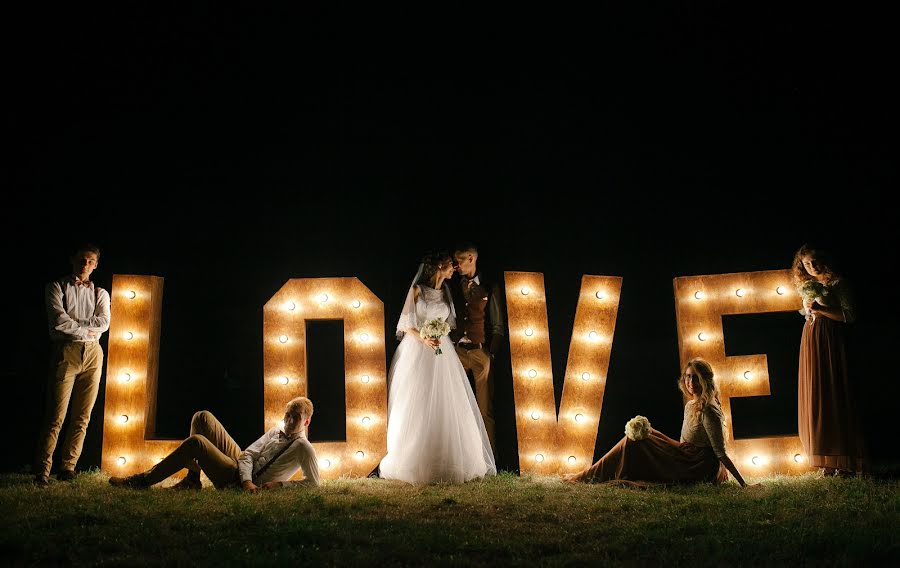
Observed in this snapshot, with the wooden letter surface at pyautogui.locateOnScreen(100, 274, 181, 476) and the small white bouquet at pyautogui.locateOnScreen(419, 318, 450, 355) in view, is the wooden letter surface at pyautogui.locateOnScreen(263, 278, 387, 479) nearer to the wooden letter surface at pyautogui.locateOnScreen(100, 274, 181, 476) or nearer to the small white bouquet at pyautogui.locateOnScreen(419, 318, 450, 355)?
the small white bouquet at pyautogui.locateOnScreen(419, 318, 450, 355)

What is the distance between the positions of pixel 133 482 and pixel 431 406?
2.52 meters

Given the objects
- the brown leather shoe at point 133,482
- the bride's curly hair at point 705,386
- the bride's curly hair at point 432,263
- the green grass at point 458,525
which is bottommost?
the green grass at point 458,525

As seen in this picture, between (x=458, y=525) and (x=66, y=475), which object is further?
(x=66, y=475)

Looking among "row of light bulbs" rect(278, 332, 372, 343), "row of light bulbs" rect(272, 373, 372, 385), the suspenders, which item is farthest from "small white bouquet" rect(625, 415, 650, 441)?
the suspenders

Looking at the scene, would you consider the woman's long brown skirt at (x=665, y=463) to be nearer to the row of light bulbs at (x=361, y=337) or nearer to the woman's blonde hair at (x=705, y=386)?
the woman's blonde hair at (x=705, y=386)

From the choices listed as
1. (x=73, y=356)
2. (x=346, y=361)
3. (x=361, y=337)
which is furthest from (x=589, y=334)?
(x=73, y=356)

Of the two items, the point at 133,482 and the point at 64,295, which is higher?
the point at 64,295

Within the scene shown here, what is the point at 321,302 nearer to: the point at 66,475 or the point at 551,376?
the point at 551,376

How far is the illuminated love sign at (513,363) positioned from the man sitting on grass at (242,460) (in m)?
0.69

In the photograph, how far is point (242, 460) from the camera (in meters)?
5.44

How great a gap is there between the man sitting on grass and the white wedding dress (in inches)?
34.4

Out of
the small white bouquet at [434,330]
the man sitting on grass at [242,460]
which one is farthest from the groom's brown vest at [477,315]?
the man sitting on grass at [242,460]

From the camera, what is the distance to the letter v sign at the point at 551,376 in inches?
253

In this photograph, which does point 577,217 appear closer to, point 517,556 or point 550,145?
point 550,145
